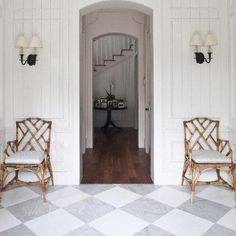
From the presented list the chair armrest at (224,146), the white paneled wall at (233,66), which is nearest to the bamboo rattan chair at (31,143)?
the chair armrest at (224,146)

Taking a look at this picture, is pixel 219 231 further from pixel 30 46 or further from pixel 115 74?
pixel 115 74

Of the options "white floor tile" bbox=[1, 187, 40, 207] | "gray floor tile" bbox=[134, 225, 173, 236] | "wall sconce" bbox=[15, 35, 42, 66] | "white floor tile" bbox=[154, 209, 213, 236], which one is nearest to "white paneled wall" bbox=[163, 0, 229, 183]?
"white floor tile" bbox=[154, 209, 213, 236]

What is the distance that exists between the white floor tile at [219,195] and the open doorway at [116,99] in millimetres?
890

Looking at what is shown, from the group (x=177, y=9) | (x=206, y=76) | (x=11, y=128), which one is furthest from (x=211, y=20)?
(x=11, y=128)

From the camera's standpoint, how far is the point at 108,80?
9.37 m

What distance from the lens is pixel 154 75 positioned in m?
3.75

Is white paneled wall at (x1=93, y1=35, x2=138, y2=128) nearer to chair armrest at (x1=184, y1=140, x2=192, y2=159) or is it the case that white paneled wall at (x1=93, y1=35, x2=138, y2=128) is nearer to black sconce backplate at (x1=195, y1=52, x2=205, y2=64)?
black sconce backplate at (x1=195, y1=52, x2=205, y2=64)

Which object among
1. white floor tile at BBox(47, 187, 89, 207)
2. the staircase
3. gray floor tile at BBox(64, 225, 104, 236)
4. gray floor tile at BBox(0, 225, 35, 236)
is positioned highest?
the staircase

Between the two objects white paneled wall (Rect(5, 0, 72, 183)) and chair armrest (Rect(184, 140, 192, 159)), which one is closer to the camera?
chair armrest (Rect(184, 140, 192, 159))

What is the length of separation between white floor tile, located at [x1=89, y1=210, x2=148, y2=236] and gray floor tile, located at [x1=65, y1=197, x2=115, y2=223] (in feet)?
0.32

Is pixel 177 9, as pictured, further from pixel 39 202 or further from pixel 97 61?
Result: pixel 97 61

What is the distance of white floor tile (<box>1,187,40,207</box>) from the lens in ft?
10.4

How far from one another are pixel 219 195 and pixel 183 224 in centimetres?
96

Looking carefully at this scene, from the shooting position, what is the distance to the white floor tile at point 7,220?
2582 mm
